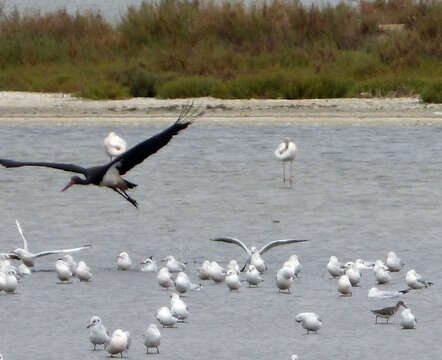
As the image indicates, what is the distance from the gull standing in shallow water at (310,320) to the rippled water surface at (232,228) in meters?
0.10

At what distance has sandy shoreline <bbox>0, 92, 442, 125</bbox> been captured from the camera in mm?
28469

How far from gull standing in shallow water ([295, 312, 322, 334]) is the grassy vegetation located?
1852 cm

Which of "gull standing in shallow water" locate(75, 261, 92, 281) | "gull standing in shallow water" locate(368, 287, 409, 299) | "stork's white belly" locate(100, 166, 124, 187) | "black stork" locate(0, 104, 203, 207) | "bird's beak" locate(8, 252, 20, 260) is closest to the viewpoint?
"gull standing in shallow water" locate(368, 287, 409, 299)

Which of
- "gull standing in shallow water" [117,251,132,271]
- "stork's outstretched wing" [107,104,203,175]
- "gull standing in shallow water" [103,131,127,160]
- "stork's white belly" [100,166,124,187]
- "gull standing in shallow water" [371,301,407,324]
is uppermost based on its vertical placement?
"stork's outstretched wing" [107,104,203,175]

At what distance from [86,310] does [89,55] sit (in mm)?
21705

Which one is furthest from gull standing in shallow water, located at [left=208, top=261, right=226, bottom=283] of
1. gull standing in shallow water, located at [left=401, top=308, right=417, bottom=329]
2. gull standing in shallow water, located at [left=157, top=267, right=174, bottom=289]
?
gull standing in shallow water, located at [left=401, top=308, right=417, bottom=329]

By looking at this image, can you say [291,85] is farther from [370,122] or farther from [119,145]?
[119,145]

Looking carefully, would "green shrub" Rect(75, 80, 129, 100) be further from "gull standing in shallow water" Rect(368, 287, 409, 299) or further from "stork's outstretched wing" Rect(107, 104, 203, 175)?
"gull standing in shallow water" Rect(368, 287, 409, 299)

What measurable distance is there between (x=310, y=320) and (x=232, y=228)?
5.89m

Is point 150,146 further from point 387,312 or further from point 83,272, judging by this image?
point 387,312

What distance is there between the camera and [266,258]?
49.6 ft

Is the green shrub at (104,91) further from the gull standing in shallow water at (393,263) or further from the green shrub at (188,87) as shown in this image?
the gull standing in shallow water at (393,263)

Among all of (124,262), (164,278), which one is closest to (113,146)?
(124,262)

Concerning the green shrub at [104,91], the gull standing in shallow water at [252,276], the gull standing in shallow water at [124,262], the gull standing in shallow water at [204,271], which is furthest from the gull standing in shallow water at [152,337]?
the green shrub at [104,91]
